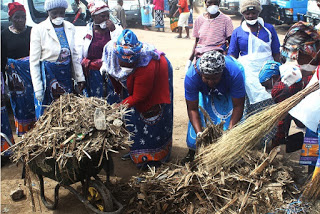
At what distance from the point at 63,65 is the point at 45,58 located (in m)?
0.23

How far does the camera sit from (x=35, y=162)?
334cm

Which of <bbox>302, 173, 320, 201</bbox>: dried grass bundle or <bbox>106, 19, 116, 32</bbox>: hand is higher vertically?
<bbox>106, 19, 116, 32</bbox>: hand

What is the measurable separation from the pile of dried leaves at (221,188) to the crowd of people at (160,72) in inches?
16.5

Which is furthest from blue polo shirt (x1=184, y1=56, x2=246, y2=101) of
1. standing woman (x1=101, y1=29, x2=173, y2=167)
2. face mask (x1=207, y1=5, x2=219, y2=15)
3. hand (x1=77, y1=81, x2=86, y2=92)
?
hand (x1=77, y1=81, x2=86, y2=92)

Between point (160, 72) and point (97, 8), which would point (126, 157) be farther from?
point (97, 8)

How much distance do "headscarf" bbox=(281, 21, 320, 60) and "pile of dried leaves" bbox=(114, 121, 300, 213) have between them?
3.49 ft

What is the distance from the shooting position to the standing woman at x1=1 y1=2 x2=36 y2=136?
509 cm

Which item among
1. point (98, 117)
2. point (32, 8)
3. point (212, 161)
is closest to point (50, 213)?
point (98, 117)

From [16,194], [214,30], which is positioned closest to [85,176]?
[16,194]

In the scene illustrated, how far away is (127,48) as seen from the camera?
3.73 m

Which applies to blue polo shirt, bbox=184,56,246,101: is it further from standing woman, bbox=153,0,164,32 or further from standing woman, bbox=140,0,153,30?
standing woman, bbox=140,0,153,30

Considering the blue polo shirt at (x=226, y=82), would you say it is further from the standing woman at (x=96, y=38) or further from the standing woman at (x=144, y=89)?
the standing woman at (x=96, y=38)

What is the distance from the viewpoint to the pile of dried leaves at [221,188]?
3.27 meters

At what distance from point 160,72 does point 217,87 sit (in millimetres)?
664
